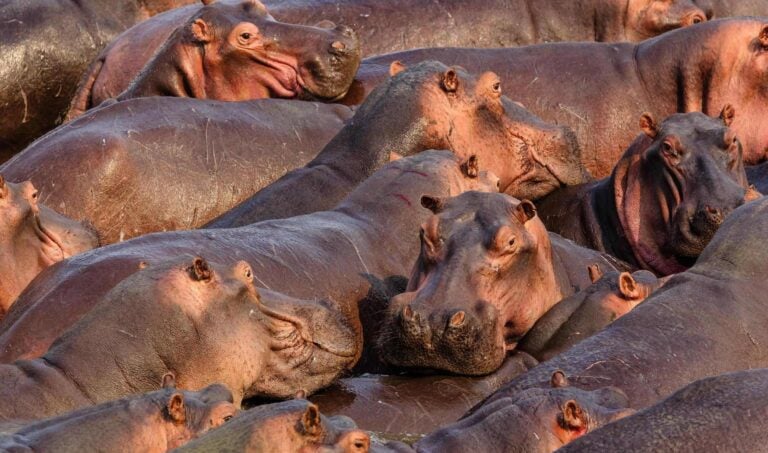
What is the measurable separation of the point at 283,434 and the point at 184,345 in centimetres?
181

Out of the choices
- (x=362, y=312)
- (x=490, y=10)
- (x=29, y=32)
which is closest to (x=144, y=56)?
(x=29, y=32)

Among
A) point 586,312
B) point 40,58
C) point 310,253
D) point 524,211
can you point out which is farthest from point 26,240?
point 40,58

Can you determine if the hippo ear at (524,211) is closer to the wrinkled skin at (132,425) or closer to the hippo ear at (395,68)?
the hippo ear at (395,68)

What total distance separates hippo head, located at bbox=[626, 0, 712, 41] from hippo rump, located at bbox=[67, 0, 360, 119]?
196 centimetres

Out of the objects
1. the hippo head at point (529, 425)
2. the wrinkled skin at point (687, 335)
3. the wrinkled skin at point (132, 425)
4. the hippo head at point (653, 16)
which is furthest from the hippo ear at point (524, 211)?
the hippo head at point (653, 16)

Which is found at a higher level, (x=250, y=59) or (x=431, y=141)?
(x=431, y=141)

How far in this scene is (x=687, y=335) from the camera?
22.7ft

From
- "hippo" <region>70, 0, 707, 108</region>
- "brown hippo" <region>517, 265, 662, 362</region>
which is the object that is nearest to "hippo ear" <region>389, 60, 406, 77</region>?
"hippo" <region>70, 0, 707, 108</region>

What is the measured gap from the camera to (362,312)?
8.09 m

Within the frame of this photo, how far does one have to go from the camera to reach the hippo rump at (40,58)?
12.3 meters

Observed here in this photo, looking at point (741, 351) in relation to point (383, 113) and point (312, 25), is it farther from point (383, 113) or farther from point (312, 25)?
point (312, 25)

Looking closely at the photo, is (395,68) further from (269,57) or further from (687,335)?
(687,335)

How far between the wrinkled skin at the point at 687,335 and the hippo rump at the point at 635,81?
10.4 ft

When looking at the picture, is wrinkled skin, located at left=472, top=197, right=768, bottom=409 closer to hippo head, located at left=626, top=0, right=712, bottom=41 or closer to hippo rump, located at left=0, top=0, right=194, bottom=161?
hippo head, located at left=626, top=0, right=712, bottom=41
